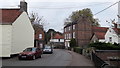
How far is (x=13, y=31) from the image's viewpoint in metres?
27.4

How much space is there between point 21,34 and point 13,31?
10.6ft

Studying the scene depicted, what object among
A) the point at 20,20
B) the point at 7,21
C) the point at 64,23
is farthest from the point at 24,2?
the point at 64,23

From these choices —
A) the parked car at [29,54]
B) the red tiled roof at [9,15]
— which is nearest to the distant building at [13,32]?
the red tiled roof at [9,15]

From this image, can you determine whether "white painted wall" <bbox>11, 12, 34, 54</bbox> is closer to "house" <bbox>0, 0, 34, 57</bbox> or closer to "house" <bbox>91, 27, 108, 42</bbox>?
"house" <bbox>0, 0, 34, 57</bbox>

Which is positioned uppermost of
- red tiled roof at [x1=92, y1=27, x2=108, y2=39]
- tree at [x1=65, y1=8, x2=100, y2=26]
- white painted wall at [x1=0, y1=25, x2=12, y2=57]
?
tree at [x1=65, y1=8, x2=100, y2=26]

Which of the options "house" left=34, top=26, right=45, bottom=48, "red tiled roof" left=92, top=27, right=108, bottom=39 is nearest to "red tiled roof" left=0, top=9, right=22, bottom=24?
"house" left=34, top=26, right=45, bottom=48

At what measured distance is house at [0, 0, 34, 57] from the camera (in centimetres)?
2648

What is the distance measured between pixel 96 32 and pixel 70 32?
35.9 feet

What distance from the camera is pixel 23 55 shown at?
2488 cm

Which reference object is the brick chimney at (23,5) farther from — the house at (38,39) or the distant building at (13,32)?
the house at (38,39)

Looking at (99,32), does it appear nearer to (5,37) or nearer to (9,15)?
(9,15)

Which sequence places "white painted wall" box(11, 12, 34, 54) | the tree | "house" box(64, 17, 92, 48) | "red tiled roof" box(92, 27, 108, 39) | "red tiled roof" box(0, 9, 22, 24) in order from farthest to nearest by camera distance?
the tree, "house" box(64, 17, 92, 48), "red tiled roof" box(92, 27, 108, 39), "white painted wall" box(11, 12, 34, 54), "red tiled roof" box(0, 9, 22, 24)

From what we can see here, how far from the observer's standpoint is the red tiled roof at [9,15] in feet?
90.9

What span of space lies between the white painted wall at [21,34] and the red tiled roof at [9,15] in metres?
0.48
